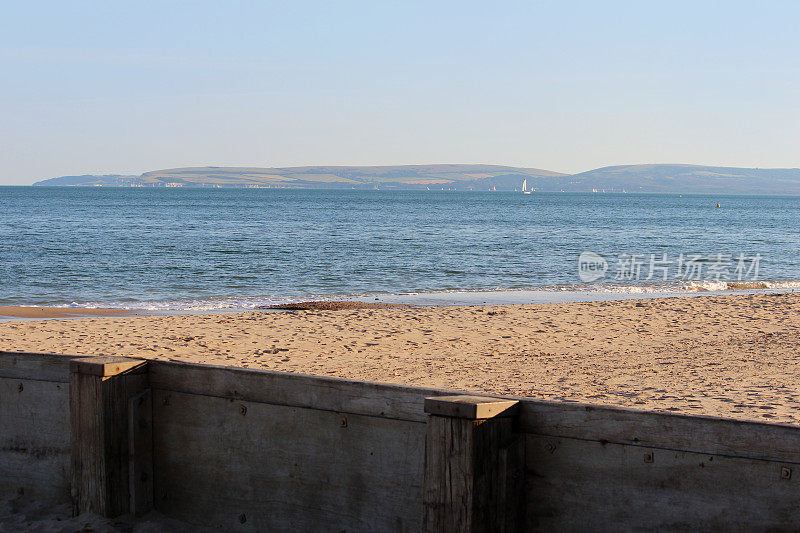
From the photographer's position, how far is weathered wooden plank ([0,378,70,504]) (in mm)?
4914

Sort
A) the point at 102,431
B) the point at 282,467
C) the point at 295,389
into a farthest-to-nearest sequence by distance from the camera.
Result: the point at 102,431
the point at 282,467
the point at 295,389

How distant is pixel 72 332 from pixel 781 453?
510 inches

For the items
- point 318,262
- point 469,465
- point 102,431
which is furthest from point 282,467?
point 318,262

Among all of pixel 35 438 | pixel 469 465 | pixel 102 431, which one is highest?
pixel 469 465

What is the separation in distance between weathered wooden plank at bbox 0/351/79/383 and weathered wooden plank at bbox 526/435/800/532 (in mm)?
2868

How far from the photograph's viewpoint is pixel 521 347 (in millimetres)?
12547

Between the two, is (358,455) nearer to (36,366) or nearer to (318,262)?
(36,366)

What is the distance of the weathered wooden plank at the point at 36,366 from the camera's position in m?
4.89

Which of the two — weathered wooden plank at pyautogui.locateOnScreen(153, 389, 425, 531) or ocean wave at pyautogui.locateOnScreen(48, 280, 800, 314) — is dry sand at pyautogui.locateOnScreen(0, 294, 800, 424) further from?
weathered wooden plank at pyautogui.locateOnScreen(153, 389, 425, 531)

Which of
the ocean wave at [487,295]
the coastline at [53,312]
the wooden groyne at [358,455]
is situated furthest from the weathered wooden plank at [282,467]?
the ocean wave at [487,295]

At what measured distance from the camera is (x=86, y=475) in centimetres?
458

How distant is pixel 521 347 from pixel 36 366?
341 inches

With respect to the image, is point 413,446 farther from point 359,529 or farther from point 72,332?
point 72,332

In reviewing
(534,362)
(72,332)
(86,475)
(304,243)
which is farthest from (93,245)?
(86,475)
